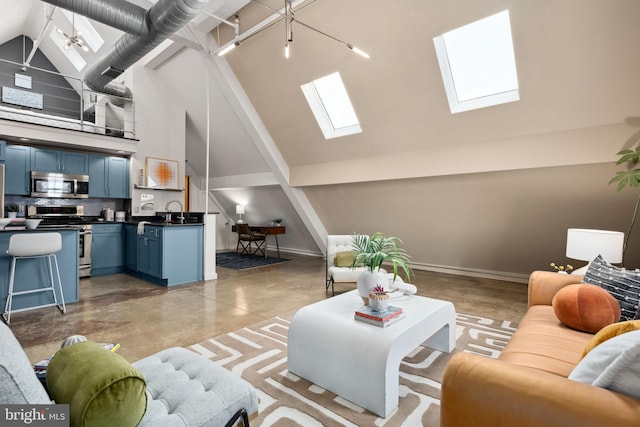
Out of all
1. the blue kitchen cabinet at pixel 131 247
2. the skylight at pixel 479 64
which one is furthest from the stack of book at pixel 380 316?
the blue kitchen cabinet at pixel 131 247

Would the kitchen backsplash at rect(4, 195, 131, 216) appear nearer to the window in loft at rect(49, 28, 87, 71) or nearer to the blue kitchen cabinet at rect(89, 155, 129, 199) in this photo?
the blue kitchen cabinet at rect(89, 155, 129, 199)

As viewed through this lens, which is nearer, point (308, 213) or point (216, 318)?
point (216, 318)

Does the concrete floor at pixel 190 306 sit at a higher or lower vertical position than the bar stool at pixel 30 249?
lower

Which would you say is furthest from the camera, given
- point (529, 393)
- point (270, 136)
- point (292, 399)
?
point (270, 136)

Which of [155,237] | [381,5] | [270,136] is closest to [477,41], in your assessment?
[381,5]

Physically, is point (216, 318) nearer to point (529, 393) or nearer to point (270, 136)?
point (529, 393)

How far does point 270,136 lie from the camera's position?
582 cm

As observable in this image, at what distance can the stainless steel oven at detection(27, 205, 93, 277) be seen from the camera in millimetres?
5172

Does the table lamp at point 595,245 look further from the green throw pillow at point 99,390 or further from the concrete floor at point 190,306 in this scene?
the green throw pillow at point 99,390

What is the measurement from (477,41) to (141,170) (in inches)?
228

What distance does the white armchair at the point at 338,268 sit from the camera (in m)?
4.23

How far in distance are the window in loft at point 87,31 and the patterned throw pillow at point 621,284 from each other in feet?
26.2

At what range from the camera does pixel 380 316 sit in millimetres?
1997

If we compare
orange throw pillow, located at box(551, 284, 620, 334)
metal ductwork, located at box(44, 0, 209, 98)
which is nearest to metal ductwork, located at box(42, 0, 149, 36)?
metal ductwork, located at box(44, 0, 209, 98)
